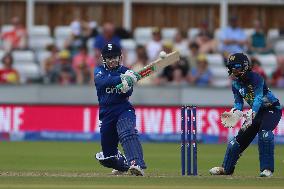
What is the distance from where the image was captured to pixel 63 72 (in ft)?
71.5

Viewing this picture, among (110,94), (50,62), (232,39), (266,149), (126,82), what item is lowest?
(266,149)

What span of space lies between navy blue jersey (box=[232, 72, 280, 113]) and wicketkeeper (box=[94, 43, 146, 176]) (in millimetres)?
1187

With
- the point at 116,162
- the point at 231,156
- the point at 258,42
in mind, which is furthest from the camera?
the point at 258,42

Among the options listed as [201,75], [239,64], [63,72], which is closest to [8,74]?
[63,72]

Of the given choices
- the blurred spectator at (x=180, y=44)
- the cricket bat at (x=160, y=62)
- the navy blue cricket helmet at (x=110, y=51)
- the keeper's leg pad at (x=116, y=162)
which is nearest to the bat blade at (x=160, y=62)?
the cricket bat at (x=160, y=62)

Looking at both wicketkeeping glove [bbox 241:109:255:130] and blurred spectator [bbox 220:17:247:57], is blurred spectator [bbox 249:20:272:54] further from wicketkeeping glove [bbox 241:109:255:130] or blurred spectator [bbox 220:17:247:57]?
wicketkeeping glove [bbox 241:109:255:130]

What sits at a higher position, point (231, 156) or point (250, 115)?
point (250, 115)

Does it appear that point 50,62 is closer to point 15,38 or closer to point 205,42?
point 15,38

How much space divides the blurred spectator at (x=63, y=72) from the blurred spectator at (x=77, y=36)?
782mm

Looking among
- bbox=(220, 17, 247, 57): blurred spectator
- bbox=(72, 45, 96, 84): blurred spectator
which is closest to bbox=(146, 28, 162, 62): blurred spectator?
bbox=(72, 45, 96, 84): blurred spectator

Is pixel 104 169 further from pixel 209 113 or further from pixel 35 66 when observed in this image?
pixel 35 66

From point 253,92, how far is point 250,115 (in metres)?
0.34

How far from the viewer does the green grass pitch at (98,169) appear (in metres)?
11.8

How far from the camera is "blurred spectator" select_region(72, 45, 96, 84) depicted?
860 inches
